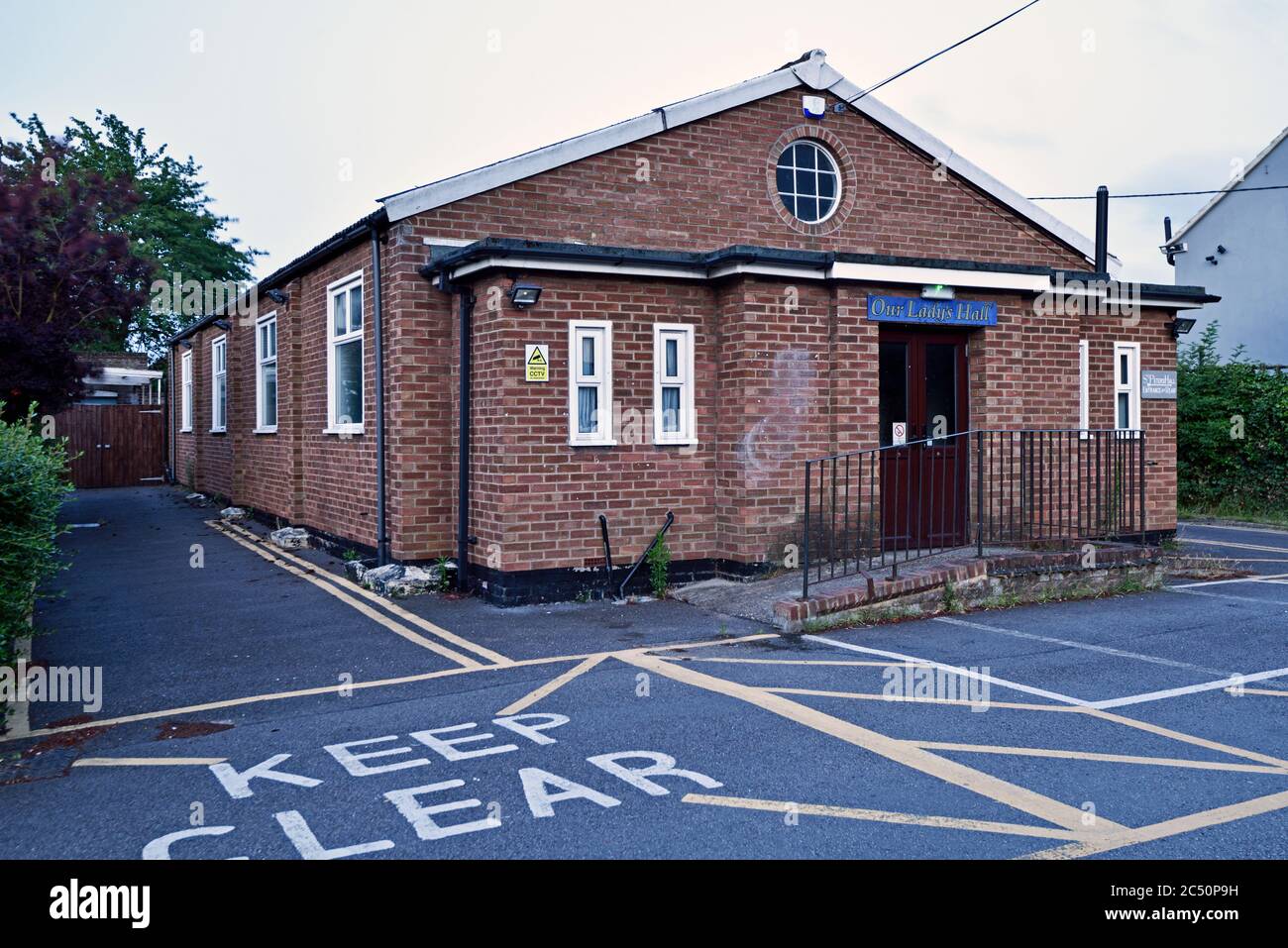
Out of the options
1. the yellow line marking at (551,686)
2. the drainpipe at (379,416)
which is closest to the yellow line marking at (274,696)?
the yellow line marking at (551,686)

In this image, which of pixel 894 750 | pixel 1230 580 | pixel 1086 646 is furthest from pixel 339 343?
pixel 1230 580

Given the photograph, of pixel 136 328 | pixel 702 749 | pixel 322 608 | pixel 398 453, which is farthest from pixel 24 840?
pixel 136 328

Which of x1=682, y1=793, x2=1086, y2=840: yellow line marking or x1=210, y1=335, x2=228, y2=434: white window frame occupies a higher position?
x1=210, y1=335, x2=228, y2=434: white window frame

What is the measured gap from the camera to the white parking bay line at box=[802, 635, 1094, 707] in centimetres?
663

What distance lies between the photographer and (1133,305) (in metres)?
13.3

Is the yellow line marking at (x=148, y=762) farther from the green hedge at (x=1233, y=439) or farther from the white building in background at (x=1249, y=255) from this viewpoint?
the white building in background at (x=1249, y=255)

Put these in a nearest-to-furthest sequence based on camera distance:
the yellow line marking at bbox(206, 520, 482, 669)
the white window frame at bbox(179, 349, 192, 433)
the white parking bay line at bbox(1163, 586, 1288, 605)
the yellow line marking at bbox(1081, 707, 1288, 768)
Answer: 1. the yellow line marking at bbox(1081, 707, 1288, 768)
2. the yellow line marking at bbox(206, 520, 482, 669)
3. the white parking bay line at bbox(1163, 586, 1288, 605)
4. the white window frame at bbox(179, 349, 192, 433)

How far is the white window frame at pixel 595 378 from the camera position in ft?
34.1

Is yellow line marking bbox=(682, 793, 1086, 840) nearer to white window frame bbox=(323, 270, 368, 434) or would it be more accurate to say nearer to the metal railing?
the metal railing

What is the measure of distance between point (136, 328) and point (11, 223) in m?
32.8

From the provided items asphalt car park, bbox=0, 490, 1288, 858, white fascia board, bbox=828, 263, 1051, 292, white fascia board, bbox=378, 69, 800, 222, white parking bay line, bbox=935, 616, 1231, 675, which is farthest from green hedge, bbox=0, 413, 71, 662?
white fascia board, bbox=828, 263, 1051, 292

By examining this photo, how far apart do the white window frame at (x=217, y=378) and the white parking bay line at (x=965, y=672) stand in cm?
1553

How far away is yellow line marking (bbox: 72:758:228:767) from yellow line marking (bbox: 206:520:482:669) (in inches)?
92.9

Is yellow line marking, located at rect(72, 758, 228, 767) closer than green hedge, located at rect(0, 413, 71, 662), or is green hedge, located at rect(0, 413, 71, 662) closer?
yellow line marking, located at rect(72, 758, 228, 767)
